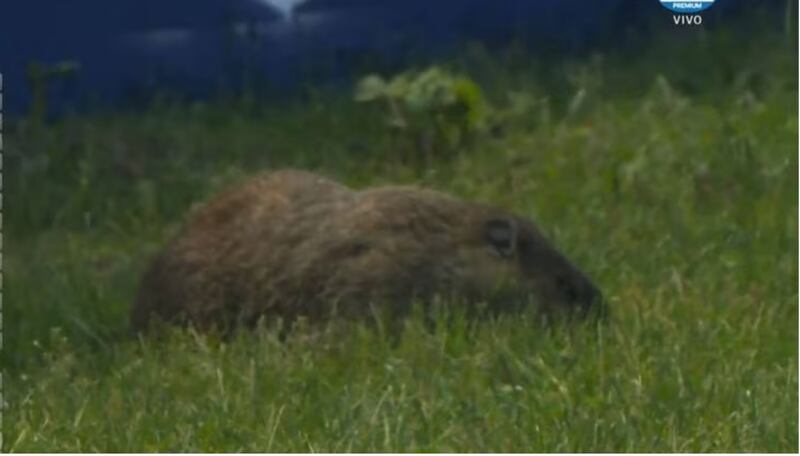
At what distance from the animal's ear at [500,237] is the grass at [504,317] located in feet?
1.16

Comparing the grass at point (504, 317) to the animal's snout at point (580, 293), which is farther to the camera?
the animal's snout at point (580, 293)

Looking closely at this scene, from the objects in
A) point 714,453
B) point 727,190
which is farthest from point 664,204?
point 714,453

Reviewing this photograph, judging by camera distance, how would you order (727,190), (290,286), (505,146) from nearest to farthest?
(290,286)
(727,190)
(505,146)

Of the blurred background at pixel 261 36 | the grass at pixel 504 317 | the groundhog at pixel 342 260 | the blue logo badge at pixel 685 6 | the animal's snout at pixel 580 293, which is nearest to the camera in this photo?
the grass at pixel 504 317

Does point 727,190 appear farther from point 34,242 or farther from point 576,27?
point 34,242

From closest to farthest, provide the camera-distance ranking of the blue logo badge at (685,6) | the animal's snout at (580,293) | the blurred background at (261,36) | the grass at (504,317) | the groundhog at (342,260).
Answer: the grass at (504,317) → the blue logo badge at (685,6) → the groundhog at (342,260) → the animal's snout at (580,293) → the blurred background at (261,36)

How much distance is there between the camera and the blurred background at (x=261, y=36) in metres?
7.57

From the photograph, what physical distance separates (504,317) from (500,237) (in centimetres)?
34

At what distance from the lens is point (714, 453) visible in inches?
193

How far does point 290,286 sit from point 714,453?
1.61 m

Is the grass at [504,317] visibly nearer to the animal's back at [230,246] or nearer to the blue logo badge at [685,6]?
the animal's back at [230,246]

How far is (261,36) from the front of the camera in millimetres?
7859
